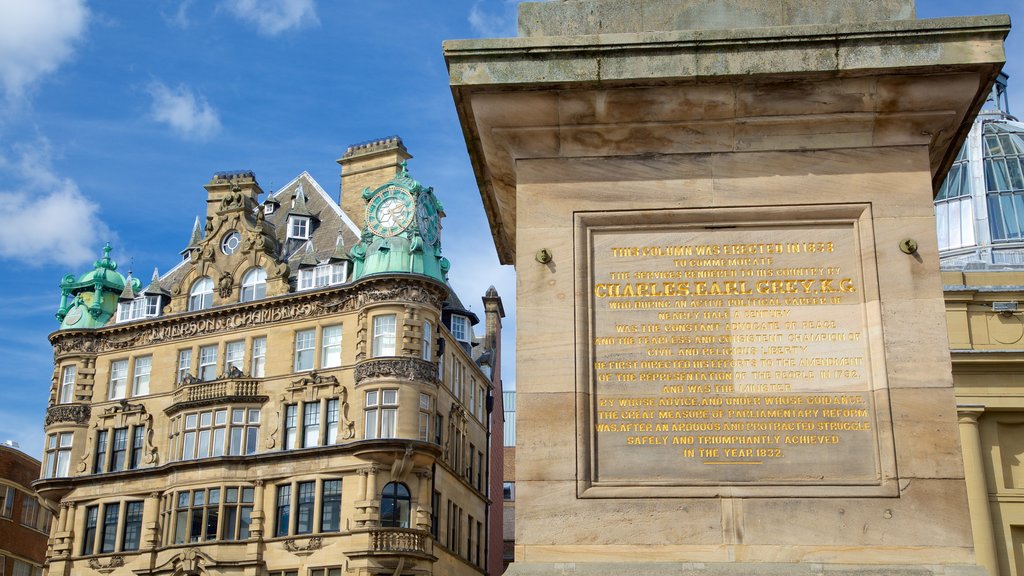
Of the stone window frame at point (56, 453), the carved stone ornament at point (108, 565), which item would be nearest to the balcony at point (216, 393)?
the stone window frame at point (56, 453)

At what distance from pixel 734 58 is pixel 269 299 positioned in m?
51.7

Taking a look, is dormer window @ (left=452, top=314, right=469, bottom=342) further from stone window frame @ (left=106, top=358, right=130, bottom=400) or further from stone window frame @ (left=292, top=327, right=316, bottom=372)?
stone window frame @ (left=106, top=358, right=130, bottom=400)

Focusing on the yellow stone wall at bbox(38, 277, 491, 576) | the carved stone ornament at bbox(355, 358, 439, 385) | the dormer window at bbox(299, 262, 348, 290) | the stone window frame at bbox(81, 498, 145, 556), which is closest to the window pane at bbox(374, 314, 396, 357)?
the yellow stone wall at bbox(38, 277, 491, 576)

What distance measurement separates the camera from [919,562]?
10023mm

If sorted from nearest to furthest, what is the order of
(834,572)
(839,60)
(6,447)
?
(834,572)
(839,60)
(6,447)

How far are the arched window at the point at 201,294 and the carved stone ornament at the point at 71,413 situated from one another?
7589 mm

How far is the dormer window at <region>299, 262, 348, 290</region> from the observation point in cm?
6072

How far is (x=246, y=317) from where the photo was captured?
61.3 meters

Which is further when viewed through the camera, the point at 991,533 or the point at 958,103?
the point at 991,533

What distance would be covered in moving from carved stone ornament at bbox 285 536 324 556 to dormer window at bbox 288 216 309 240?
57.8 feet

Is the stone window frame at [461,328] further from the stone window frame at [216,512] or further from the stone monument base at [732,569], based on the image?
the stone monument base at [732,569]

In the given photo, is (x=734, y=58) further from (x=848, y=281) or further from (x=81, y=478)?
(x=81, y=478)

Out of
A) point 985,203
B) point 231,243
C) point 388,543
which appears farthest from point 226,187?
point 985,203

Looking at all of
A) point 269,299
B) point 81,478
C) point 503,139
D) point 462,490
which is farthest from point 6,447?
point 503,139
